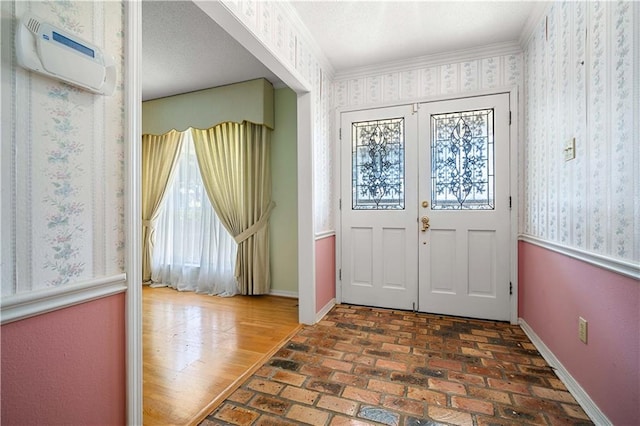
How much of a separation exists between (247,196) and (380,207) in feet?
5.40

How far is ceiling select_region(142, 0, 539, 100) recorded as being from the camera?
7.05 ft

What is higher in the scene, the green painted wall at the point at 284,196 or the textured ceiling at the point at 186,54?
the textured ceiling at the point at 186,54

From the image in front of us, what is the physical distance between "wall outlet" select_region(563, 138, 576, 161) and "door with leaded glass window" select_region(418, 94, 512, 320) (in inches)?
34.4

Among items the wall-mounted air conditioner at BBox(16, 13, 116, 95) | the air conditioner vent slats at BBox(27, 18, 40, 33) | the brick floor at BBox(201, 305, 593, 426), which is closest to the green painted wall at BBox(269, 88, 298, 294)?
the brick floor at BBox(201, 305, 593, 426)

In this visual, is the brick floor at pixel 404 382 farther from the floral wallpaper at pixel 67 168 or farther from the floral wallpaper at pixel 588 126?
the floral wallpaper at pixel 67 168

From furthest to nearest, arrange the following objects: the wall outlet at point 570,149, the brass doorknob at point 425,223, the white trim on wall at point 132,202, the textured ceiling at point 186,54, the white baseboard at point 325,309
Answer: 1. the brass doorknob at point 425,223
2. the white baseboard at point 325,309
3. the textured ceiling at point 186,54
4. the wall outlet at point 570,149
5. the white trim on wall at point 132,202

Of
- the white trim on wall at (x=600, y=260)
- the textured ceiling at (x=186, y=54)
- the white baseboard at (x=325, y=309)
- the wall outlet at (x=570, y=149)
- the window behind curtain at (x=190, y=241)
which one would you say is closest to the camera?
the white trim on wall at (x=600, y=260)

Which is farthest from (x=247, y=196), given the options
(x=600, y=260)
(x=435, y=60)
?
(x=600, y=260)

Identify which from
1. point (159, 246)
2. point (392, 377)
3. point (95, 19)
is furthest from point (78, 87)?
point (159, 246)

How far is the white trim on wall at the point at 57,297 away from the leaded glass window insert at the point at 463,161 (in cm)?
265

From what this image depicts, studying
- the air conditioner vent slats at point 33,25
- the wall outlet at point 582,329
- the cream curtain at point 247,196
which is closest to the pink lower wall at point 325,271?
the cream curtain at point 247,196

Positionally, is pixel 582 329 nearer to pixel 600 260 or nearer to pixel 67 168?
pixel 600 260

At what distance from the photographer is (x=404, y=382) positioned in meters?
1.75

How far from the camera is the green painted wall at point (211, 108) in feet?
11.1
